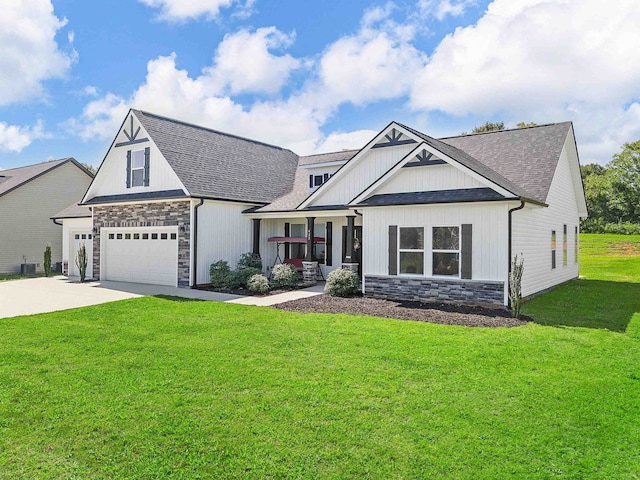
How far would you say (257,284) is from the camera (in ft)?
48.5

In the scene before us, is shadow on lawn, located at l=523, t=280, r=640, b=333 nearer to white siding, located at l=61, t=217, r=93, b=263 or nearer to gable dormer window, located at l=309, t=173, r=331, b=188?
gable dormer window, located at l=309, t=173, r=331, b=188

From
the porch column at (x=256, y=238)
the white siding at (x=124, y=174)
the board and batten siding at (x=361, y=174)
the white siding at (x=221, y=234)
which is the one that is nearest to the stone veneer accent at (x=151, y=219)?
the white siding at (x=221, y=234)

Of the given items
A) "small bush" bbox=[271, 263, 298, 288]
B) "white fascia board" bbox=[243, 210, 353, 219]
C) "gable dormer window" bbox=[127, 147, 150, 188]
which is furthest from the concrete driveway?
"gable dormer window" bbox=[127, 147, 150, 188]

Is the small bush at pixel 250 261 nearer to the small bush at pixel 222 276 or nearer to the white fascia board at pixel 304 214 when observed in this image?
the small bush at pixel 222 276

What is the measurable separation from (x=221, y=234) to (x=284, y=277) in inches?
128

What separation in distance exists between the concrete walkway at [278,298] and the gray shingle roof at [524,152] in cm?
760

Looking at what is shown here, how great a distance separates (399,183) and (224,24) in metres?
9.61

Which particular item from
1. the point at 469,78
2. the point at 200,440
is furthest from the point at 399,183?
the point at 200,440

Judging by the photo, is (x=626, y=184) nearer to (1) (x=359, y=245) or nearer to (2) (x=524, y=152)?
(2) (x=524, y=152)

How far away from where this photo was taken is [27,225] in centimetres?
2544

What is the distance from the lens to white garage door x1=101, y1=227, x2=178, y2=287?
1673cm

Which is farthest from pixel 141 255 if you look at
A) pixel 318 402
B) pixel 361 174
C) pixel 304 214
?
pixel 318 402

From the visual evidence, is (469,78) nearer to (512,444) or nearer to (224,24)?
(224,24)

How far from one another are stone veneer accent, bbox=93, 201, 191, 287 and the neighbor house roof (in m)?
9.40
